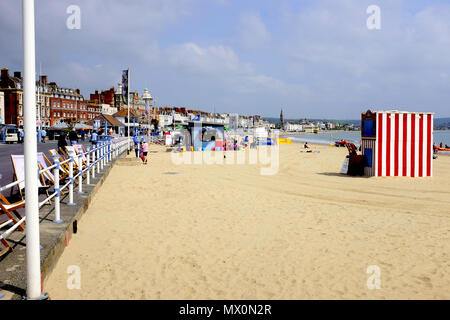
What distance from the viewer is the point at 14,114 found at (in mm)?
74438

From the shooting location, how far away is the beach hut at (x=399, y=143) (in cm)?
1477

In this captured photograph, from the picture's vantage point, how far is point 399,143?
14.9 m

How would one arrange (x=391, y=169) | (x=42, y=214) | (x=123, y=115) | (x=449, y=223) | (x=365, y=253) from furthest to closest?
(x=123, y=115) → (x=391, y=169) → (x=449, y=223) → (x=42, y=214) → (x=365, y=253)

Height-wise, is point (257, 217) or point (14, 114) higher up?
point (14, 114)

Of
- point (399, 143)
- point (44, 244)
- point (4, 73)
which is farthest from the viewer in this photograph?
point (4, 73)

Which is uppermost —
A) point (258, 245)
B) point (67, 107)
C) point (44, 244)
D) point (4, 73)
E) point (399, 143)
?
point (4, 73)

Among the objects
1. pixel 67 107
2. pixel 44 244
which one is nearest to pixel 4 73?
pixel 67 107

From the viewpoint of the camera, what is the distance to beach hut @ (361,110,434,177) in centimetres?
1477

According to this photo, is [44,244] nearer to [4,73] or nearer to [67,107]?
[4,73]

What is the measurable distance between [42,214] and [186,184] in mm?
6748

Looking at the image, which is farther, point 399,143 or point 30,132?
point 399,143

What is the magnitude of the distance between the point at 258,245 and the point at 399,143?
1069cm
